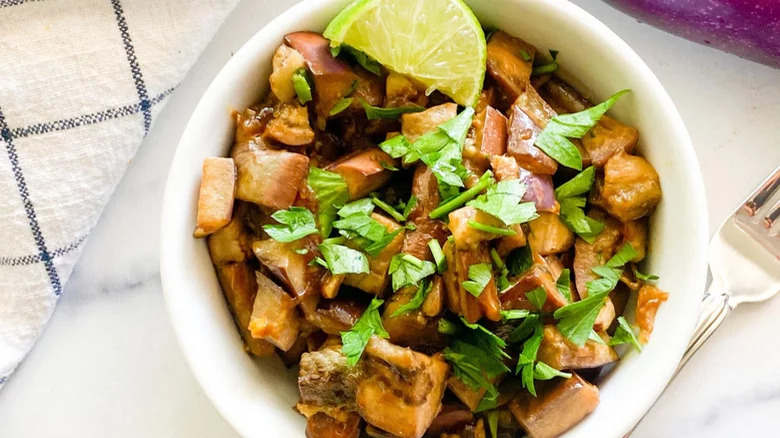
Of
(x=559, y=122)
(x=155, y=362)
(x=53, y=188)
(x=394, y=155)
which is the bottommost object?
(x=155, y=362)

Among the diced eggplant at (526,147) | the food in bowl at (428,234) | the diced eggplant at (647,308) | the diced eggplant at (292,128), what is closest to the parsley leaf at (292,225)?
the food in bowl at (428,234)

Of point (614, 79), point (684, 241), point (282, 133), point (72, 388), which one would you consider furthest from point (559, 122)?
point (72, 388)

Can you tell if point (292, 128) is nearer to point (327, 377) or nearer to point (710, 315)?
point (327, 377)

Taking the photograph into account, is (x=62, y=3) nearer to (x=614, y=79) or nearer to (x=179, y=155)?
(x=179, y=155)

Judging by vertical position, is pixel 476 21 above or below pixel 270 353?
above

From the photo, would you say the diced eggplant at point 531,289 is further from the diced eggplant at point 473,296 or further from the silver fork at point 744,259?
the silver fork at point 744,259

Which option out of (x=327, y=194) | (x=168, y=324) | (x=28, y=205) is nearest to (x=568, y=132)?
(x=327, y=194)
